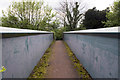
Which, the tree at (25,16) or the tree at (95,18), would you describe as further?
the tree at (95,18)

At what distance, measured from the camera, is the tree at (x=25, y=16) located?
48.1 feet

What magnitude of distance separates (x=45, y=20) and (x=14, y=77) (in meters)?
15.7

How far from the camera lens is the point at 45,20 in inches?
647

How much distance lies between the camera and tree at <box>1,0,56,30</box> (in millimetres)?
14664

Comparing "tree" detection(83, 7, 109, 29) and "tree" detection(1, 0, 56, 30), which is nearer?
"tree" detection(1, 0, 56, 30)

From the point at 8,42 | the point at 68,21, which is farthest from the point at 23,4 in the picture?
the point at 8,42

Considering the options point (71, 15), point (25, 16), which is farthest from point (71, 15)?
point (25, 16)

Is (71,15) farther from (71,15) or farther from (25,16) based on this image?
(25,16)

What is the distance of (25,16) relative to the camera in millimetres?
15453

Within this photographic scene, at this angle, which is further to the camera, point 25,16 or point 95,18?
point 95,18

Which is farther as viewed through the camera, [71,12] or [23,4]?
[71,12]

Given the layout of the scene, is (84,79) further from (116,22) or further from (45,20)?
(45,20)

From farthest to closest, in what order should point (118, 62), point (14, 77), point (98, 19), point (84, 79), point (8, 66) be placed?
point (98, 19) < point (84, 79) < point (14, 77) < point (8, 66) < point (118, 62)

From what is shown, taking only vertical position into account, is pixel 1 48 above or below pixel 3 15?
below
